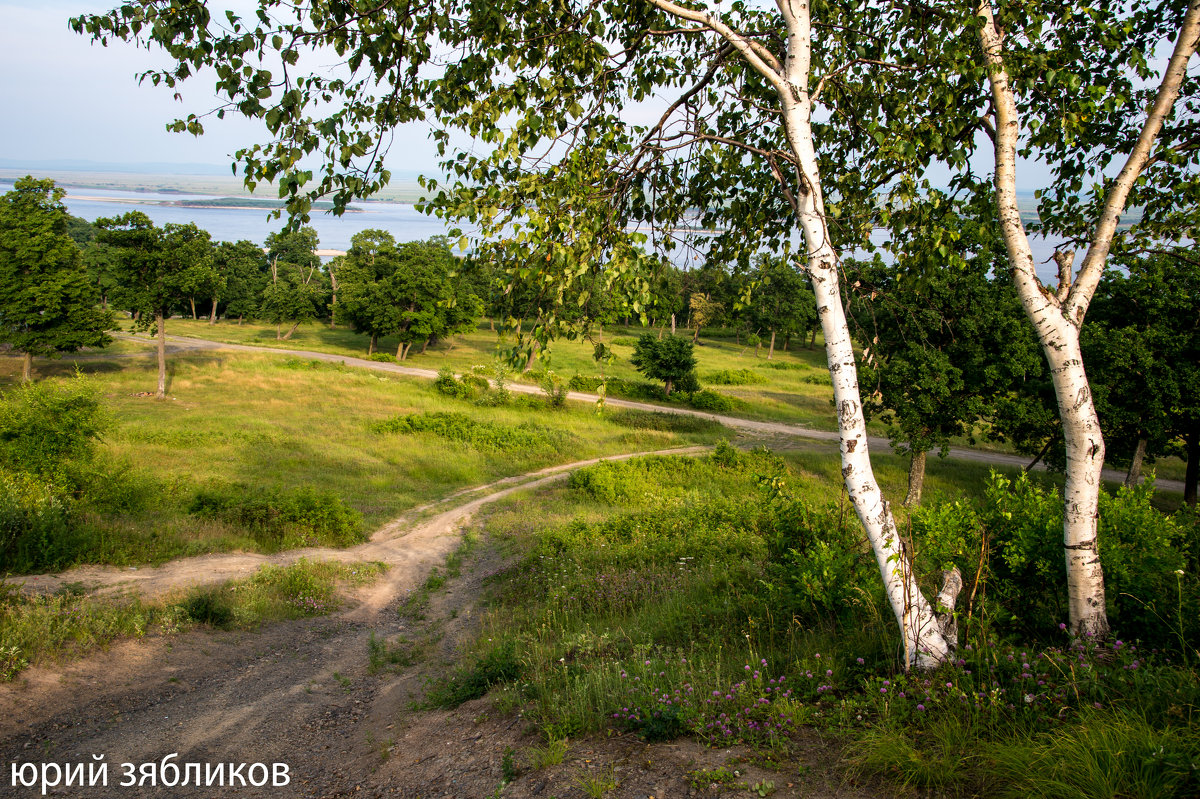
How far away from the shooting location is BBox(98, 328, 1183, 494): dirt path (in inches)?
1223

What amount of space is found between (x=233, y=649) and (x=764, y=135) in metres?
9.08

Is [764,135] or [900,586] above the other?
[764,135]

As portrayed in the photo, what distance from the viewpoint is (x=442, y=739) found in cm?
538

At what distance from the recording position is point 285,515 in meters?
15.1

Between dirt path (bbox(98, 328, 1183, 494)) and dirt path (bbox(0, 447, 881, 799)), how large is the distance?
889 inches

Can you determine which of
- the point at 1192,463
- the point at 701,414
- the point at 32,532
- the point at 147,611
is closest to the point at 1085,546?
the point at 147,611

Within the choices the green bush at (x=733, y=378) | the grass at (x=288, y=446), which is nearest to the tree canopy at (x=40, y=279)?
the grass at (x=288, y=446)

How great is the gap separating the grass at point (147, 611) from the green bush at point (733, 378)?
4309cm

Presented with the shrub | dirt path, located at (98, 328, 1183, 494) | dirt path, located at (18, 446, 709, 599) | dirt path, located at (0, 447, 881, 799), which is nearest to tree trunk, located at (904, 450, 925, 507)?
dirt path, located at (98, 328, 1183, 494)

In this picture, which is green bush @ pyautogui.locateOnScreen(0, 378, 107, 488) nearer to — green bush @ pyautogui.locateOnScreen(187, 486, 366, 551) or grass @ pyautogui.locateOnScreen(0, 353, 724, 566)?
grass @ pyautogui.locateOnScreen(0, 353, 724, 566)

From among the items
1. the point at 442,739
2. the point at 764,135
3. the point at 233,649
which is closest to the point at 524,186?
the point at 764,135

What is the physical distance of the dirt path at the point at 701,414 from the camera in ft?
102

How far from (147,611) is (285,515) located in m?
6.80

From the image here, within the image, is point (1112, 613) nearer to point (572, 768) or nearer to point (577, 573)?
point (572, 768)
